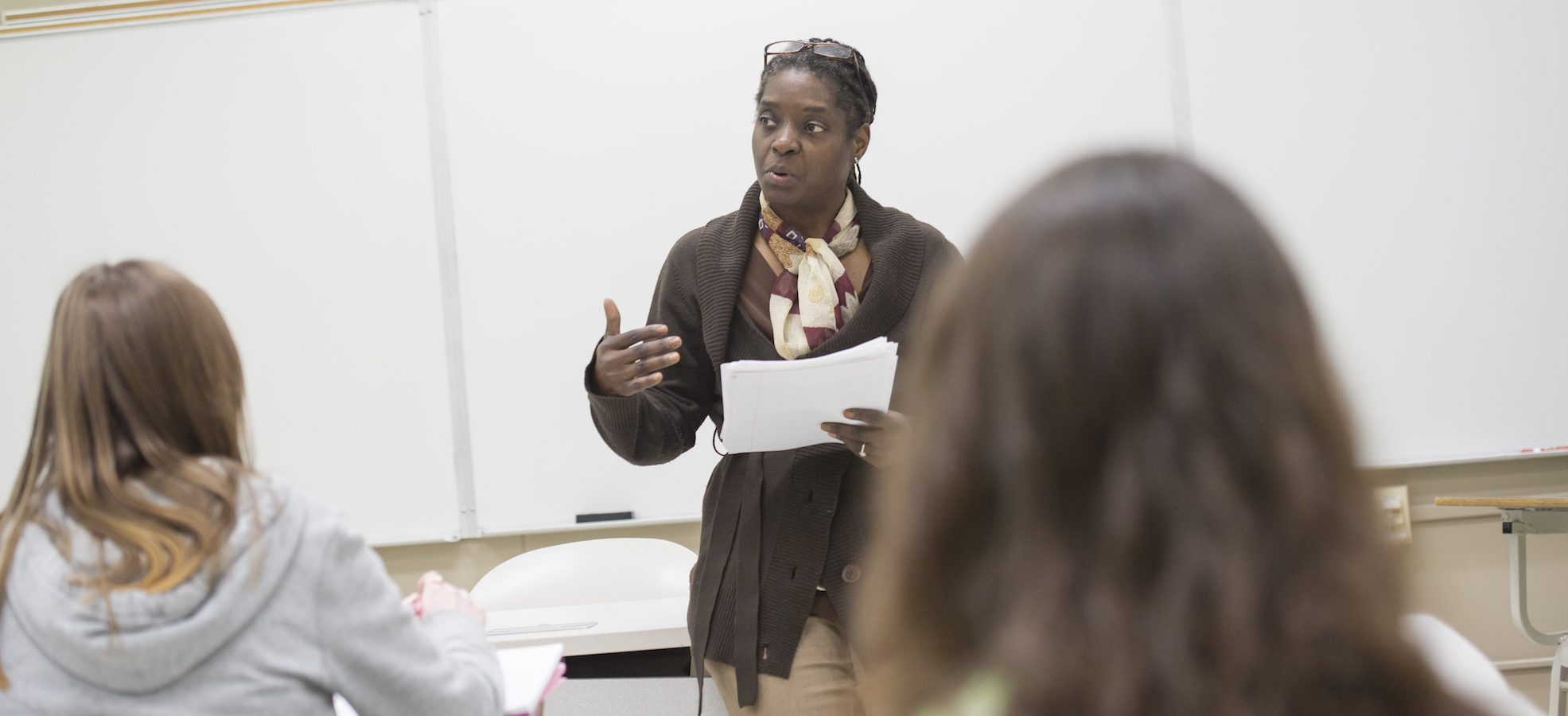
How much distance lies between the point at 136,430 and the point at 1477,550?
11.6 ft

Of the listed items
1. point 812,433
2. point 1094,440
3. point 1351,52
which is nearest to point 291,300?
point 812,433

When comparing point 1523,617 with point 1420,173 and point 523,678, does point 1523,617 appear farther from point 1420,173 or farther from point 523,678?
point 523,678

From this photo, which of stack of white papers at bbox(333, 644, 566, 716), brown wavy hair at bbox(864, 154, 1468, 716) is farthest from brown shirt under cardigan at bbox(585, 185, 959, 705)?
brown wavy hair at bbox(864, 154, 1468, 716)

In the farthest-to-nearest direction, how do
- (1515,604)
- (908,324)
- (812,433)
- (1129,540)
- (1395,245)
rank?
(1395,245), (1515,604), (908,324), (812,433), (1129,540)

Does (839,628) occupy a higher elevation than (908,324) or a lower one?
lower

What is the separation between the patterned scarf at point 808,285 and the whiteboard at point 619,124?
4.54ft

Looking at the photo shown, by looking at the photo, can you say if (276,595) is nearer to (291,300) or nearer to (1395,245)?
(291,300)

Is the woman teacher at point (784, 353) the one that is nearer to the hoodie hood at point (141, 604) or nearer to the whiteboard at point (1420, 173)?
the hoodie hood at point (141, 604)

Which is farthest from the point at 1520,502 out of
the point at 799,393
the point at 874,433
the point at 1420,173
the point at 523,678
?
the point at 523,678

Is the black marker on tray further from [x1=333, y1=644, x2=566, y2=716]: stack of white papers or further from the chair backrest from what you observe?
[x1=333, y1=644, x2=566, y2=716]: stack of white papers

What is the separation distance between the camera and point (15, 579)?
3.47 feet

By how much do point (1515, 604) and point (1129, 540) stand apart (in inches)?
116

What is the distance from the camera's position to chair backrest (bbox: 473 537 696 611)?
2572 mm

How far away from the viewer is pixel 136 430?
1.09 metres
